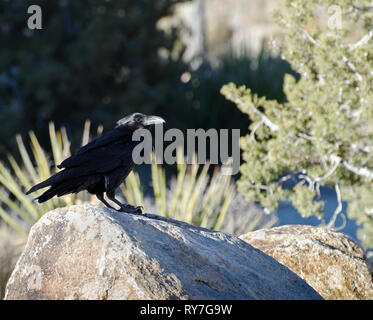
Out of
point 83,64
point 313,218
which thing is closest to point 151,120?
→ point 313,218

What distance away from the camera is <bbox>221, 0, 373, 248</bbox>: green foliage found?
533 centimetres

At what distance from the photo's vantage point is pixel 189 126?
34.2ft

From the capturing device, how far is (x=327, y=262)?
3.89m

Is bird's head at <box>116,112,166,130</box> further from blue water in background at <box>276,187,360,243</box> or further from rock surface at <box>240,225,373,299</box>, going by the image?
blue water in background at <box>276,187,360,243</box>

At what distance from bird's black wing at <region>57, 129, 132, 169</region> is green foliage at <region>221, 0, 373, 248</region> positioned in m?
2.06

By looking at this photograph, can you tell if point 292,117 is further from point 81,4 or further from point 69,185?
point 81,4

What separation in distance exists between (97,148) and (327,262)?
66.8 inches

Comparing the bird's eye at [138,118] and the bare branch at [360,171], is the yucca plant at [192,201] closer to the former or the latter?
the bare branch at [360,171]

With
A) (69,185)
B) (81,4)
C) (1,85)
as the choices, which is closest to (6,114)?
(1,85)

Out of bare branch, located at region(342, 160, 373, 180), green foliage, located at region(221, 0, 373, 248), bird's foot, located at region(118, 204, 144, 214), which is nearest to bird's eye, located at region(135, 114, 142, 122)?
bird's foot, located at region(118, 204, 144, 214)

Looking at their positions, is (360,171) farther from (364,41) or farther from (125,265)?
(125,265)

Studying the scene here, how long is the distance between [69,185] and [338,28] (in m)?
3.18

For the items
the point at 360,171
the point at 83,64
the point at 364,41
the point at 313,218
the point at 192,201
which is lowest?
the point at 313,218

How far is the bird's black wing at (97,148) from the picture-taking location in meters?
3.41
